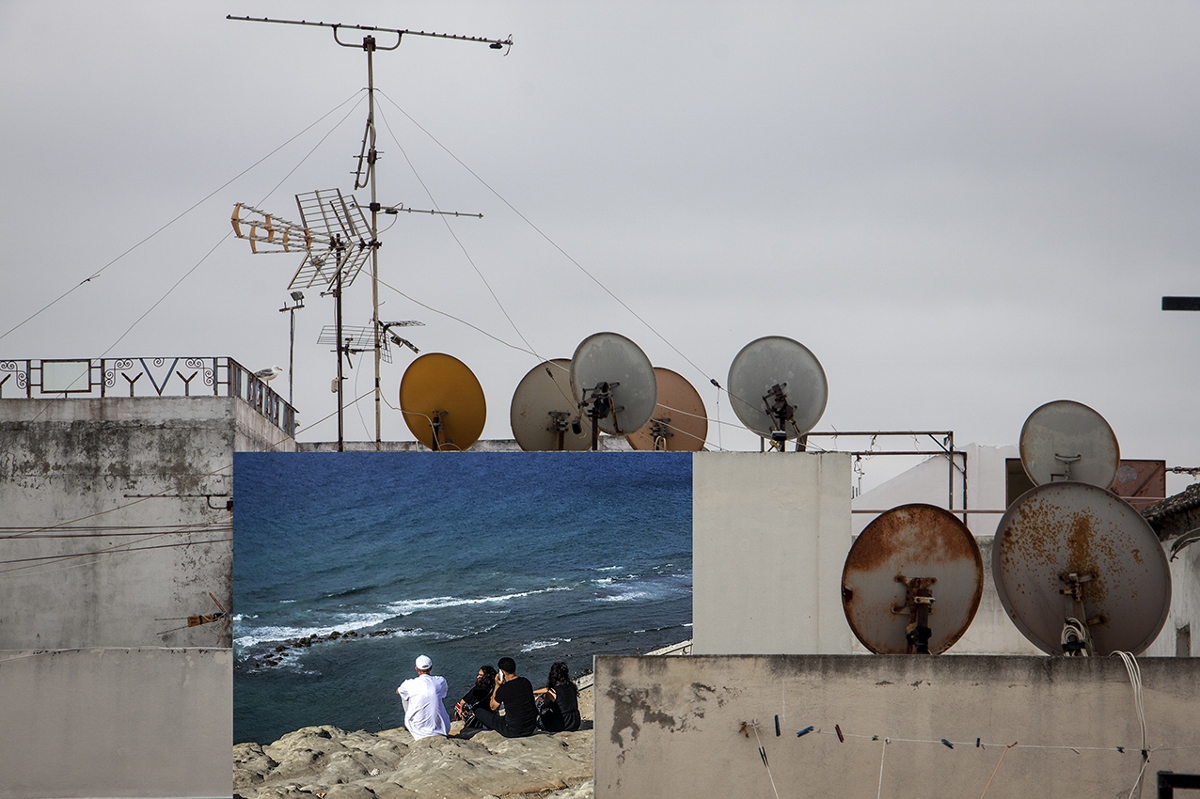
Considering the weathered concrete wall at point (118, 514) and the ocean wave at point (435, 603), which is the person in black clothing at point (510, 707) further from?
the weathered concrete wall at point (118, 514)

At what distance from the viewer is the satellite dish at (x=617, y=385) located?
22344 millimetres

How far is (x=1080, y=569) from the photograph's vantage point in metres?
14.1

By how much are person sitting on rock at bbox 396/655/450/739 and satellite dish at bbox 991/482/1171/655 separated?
414 inches

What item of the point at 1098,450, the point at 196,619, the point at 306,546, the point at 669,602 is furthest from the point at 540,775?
the point at 1098,450

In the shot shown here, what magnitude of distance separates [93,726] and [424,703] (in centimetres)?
464

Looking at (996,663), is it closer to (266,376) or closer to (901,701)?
(901,701)

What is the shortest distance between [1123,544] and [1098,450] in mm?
6453

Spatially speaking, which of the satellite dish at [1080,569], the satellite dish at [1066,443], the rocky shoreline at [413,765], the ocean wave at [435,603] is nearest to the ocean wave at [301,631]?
the ocean wave at [435,603]

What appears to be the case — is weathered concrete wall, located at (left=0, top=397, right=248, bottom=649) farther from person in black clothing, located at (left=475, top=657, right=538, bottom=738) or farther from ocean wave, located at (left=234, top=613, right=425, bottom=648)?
person in black clothing, located at (left=475, top=657, right=538, bottom=738)

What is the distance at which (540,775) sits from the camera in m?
20.7

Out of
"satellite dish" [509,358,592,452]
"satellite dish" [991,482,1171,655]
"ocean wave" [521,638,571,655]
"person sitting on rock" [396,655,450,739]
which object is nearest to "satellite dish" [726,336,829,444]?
"satellite dish" [509,358,592,452]

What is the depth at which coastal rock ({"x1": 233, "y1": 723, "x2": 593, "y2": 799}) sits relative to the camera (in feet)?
67.6

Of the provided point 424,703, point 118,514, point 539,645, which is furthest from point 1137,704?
point 118,514

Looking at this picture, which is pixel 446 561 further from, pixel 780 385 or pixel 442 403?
pixel 780 385
